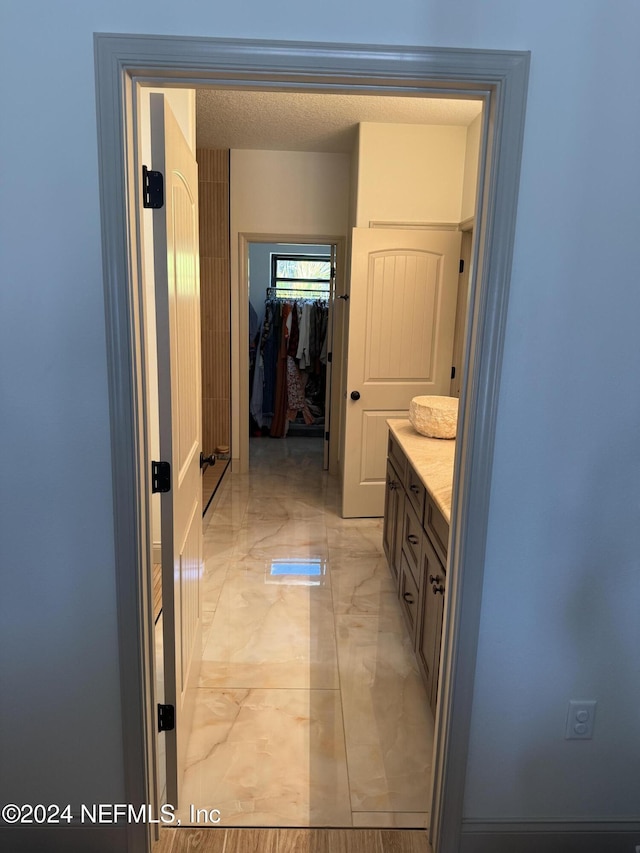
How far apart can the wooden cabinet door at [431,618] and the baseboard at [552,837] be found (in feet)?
1.66

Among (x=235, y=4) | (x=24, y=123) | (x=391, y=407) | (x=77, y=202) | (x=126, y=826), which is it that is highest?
(x=235, y=4)

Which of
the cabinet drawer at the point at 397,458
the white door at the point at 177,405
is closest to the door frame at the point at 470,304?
the white door at the point at 177,405

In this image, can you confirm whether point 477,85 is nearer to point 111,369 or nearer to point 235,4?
point 235,4

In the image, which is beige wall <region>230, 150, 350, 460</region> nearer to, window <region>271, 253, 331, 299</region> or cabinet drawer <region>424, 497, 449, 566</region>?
window <region>271, 253, 331, 299</region>

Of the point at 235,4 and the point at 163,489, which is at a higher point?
the point at 235,4

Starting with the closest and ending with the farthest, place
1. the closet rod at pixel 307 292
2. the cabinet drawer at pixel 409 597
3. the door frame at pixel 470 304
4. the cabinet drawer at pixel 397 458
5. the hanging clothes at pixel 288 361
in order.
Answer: the door frame at pixel 470 304
the cabinet drawer at pixel 409 597
the cabinet drawer at pixel 397 458
the hanging clothes at pixel 288 361
the closet rod at pixel 307 292

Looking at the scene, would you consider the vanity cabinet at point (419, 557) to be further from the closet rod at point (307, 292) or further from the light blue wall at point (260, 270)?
the light blue wall at point (260, 270)

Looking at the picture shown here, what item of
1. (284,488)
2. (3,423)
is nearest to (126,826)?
(3,423)

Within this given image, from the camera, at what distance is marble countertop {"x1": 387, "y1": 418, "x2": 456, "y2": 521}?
2.19m

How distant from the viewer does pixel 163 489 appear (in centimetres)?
163

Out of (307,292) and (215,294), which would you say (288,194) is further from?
(307,292)

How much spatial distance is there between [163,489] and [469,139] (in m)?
3.48

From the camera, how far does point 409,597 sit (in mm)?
2723

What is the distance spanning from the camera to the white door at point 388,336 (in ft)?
13.2
